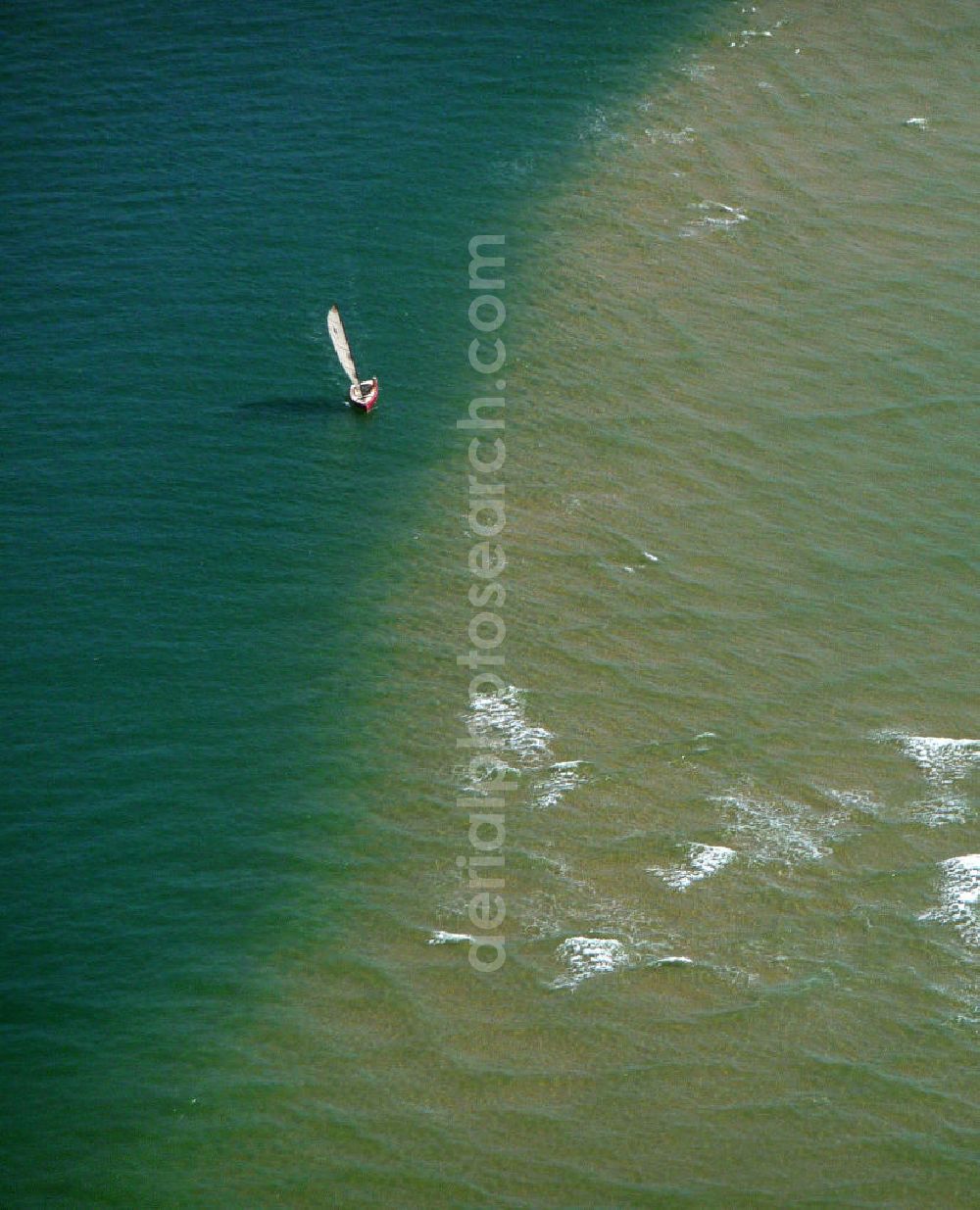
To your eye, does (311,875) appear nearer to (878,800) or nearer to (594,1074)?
(594,1074)

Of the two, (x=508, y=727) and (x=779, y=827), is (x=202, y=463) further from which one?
(x=779, y=827)

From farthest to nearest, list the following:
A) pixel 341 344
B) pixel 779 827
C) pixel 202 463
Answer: pixel 341 344 → pixel 202 463 → pixel 779 827

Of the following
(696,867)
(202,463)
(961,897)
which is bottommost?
(961,897)

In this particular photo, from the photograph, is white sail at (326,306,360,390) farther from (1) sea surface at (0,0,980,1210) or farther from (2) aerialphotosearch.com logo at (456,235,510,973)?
(2) aerialphotosearch.com logo at (456,235,510,973)

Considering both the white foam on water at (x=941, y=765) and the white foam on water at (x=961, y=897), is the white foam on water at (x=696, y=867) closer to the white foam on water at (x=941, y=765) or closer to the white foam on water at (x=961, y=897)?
the white foam on water at (x=961, y=897)

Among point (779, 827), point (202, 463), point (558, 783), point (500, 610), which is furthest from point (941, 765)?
point (202, 463)

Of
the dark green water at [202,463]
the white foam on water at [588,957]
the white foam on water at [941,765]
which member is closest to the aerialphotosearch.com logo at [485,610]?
the dark green water at [202,463]

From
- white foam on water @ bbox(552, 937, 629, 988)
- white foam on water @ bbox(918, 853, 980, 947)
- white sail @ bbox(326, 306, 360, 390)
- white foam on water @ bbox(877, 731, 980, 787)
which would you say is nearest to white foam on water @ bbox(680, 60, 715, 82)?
white sail @ bbox(326, 306, 360, 390)
